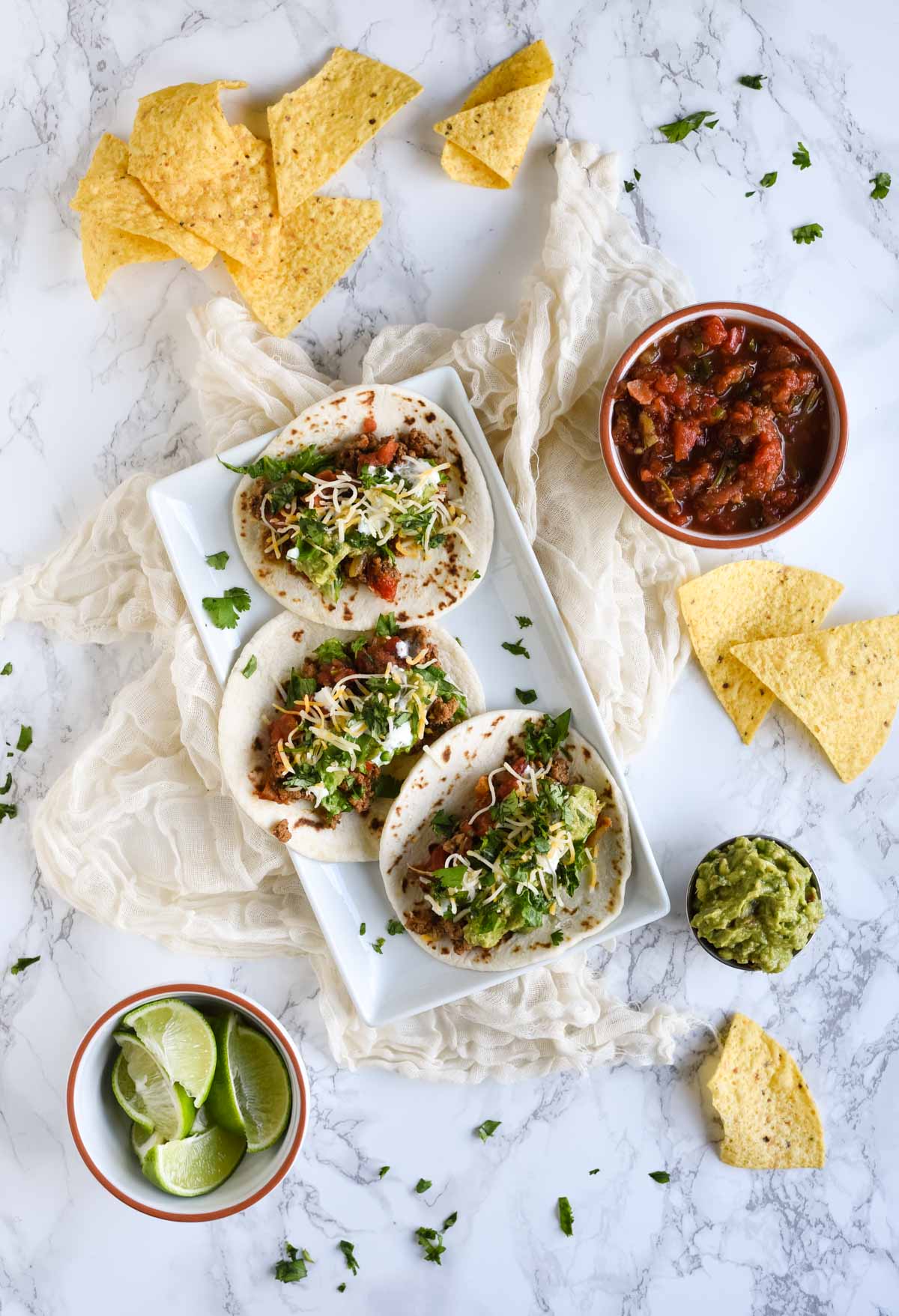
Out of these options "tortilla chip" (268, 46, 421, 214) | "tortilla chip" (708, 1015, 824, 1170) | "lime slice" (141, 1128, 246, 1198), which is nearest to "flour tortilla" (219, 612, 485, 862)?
"lime slice" (141, 1128, 246, 1198)

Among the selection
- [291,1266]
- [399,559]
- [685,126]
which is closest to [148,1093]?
[291,1266]

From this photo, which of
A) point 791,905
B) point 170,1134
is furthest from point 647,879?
point 170,1134

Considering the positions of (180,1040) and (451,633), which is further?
(451,633)

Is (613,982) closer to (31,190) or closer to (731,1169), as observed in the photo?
(731,1169)

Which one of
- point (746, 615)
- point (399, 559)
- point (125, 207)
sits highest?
point (125, 207)

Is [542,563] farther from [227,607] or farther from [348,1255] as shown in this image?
[348,1255]

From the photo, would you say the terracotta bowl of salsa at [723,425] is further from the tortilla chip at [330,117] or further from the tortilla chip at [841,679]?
the tortilla chip at [330,117]
